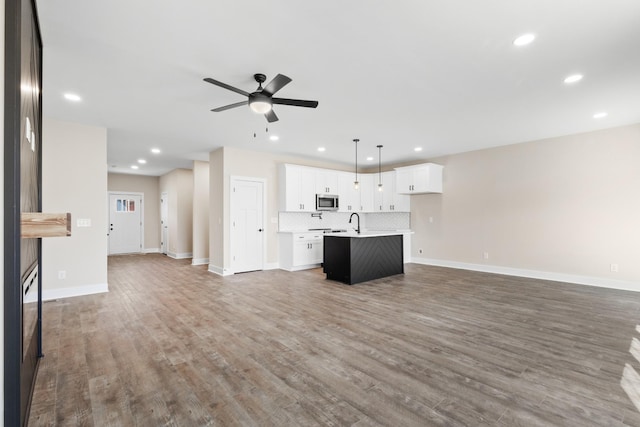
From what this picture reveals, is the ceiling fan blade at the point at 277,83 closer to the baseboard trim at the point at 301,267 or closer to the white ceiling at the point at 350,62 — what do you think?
the white ceiling at the point at 350,62

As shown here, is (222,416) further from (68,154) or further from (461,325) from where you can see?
(68,154)

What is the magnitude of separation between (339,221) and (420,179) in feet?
8.31

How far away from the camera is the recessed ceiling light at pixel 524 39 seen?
8.45 feet

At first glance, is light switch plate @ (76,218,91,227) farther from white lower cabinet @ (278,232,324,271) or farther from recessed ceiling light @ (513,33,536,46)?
recessed ceiling light @ (513,33,536,46)

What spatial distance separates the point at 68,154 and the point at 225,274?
333 centimetres

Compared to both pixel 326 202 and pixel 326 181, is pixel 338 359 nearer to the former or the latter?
pixel 326 202

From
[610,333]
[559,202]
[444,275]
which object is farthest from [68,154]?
[559,202]

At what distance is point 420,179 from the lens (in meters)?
7.25

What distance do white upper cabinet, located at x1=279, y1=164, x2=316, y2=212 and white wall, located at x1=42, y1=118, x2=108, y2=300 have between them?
3.43 metres

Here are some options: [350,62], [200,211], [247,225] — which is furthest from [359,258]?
[200,211]

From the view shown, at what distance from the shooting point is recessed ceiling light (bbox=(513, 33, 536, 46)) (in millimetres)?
2576

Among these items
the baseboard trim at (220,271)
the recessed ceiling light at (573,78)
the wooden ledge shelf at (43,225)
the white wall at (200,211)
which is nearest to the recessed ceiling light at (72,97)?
the wooden ledge shelf at (43,225)

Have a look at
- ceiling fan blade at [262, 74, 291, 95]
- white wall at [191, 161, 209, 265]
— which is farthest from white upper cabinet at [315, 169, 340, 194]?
ceiling fan blade at [262, 74, 291, 95]

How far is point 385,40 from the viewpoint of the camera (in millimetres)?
2629
